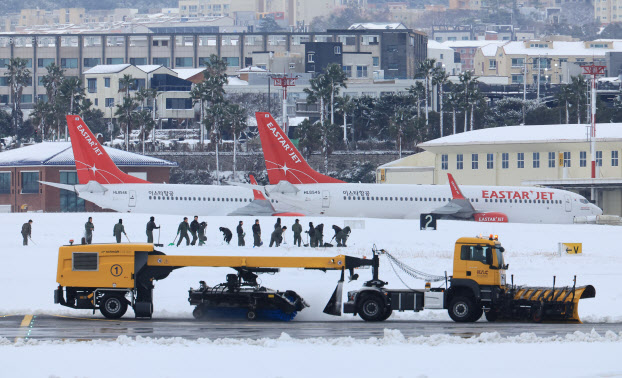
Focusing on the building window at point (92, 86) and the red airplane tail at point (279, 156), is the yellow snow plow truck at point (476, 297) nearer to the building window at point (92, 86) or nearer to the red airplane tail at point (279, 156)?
the red airplane tail at point (279, 156)

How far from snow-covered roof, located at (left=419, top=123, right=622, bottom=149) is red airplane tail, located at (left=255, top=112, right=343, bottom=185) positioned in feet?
58.2

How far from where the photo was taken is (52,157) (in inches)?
2985

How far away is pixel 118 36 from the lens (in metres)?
165

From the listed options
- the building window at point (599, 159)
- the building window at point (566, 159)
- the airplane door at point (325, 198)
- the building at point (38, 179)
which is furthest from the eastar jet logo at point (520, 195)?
the building at point (38, 179)

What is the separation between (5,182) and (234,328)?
53749mm

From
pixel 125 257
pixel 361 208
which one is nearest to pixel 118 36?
pixel 361 208

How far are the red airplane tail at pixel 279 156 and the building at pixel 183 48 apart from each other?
97973 mm

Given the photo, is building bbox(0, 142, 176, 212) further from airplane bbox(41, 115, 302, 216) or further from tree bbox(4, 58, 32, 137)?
tree bbox(4, 58, 32, 137)

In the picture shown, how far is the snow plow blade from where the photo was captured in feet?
92.9

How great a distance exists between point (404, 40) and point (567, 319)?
137980 mm

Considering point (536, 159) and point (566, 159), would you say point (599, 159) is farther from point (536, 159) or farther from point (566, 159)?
point (536, 159)

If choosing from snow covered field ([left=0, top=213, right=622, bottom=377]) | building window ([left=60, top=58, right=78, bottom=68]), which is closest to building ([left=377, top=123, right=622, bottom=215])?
snow covered field ([left=0, top=213, right=622, bottom=377])

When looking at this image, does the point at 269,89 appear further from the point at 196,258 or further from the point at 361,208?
the point at 196,258

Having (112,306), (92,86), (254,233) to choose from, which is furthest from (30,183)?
(92,86)
